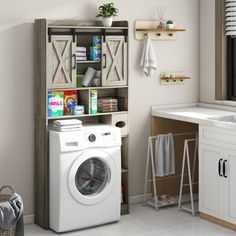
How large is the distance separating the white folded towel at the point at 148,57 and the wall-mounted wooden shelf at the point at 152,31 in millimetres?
63

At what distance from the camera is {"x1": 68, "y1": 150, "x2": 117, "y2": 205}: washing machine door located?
4703 millimetres

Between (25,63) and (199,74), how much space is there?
6.45ft

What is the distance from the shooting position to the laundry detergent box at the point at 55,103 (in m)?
4.72

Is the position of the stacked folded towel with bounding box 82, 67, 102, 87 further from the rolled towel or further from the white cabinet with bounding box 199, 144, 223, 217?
the white cabinet with bounding box 199, 144, 223, 217

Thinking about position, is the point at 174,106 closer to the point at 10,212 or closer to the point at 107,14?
the point at 107,14

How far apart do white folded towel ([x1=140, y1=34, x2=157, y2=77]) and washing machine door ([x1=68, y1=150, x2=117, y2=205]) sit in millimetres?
1022

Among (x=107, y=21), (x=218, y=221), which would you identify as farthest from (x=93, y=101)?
(x=218, y=221)

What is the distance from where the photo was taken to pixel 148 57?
5.35 meters

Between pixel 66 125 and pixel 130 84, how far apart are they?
0.99m

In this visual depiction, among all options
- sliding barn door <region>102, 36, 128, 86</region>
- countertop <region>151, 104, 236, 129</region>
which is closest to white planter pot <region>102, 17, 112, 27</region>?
sliding barn door <region>102, 36, 128, 86</region>

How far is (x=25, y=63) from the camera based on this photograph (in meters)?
4.77

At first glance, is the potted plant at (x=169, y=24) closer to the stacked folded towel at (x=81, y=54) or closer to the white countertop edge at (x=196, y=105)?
the white countertop edge at (x=196, y=105)

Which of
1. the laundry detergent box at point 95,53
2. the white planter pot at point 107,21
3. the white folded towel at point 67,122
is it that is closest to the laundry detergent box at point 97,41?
the laundry detergent box at point 95,53

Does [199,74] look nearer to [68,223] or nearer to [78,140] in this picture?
[78,140]
